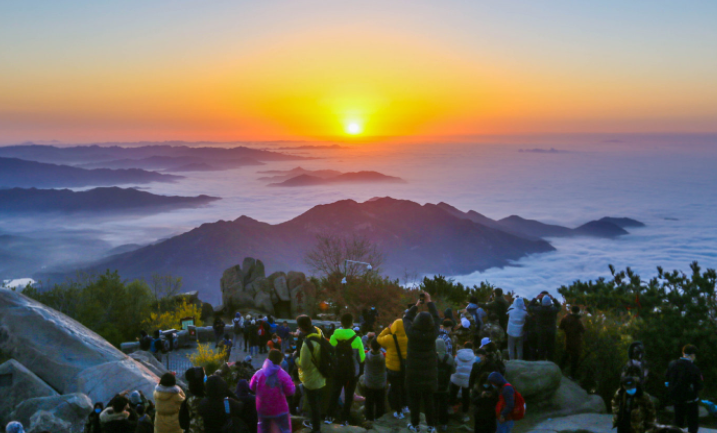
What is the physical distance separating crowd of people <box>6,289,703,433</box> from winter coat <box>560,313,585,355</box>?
23 millimetres

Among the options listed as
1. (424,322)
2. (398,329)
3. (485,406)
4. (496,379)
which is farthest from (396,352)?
(496,379)

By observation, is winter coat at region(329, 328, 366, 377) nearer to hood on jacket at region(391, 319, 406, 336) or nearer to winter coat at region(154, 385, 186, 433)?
hood on jacket at region(391, 319, 406, 336)

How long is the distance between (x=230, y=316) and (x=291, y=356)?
2379cm

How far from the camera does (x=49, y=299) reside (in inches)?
1358

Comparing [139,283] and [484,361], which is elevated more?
[484,361]

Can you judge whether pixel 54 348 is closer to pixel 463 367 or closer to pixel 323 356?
pixel 323 356

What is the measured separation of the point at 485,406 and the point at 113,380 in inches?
308

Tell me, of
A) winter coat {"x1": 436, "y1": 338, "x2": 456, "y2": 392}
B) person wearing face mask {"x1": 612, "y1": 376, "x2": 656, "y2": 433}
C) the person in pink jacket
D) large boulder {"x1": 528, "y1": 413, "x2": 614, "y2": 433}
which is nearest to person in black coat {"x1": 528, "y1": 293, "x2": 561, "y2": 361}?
large boulder {"x1": 528, "y1": 413, "x2": 614, "y2": 433}

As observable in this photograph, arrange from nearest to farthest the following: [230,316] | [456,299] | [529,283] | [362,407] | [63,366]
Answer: [362,407] < [63,366] < [456,299] < [230,316] < [529,283]

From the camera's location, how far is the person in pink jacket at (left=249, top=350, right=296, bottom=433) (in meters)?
6.14

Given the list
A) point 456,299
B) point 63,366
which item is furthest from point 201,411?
point 456,299

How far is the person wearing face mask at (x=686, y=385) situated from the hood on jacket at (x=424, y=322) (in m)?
3.78

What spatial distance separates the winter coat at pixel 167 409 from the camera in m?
5.94

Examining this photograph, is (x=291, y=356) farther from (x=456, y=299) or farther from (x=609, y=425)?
(x=456, y=299)
